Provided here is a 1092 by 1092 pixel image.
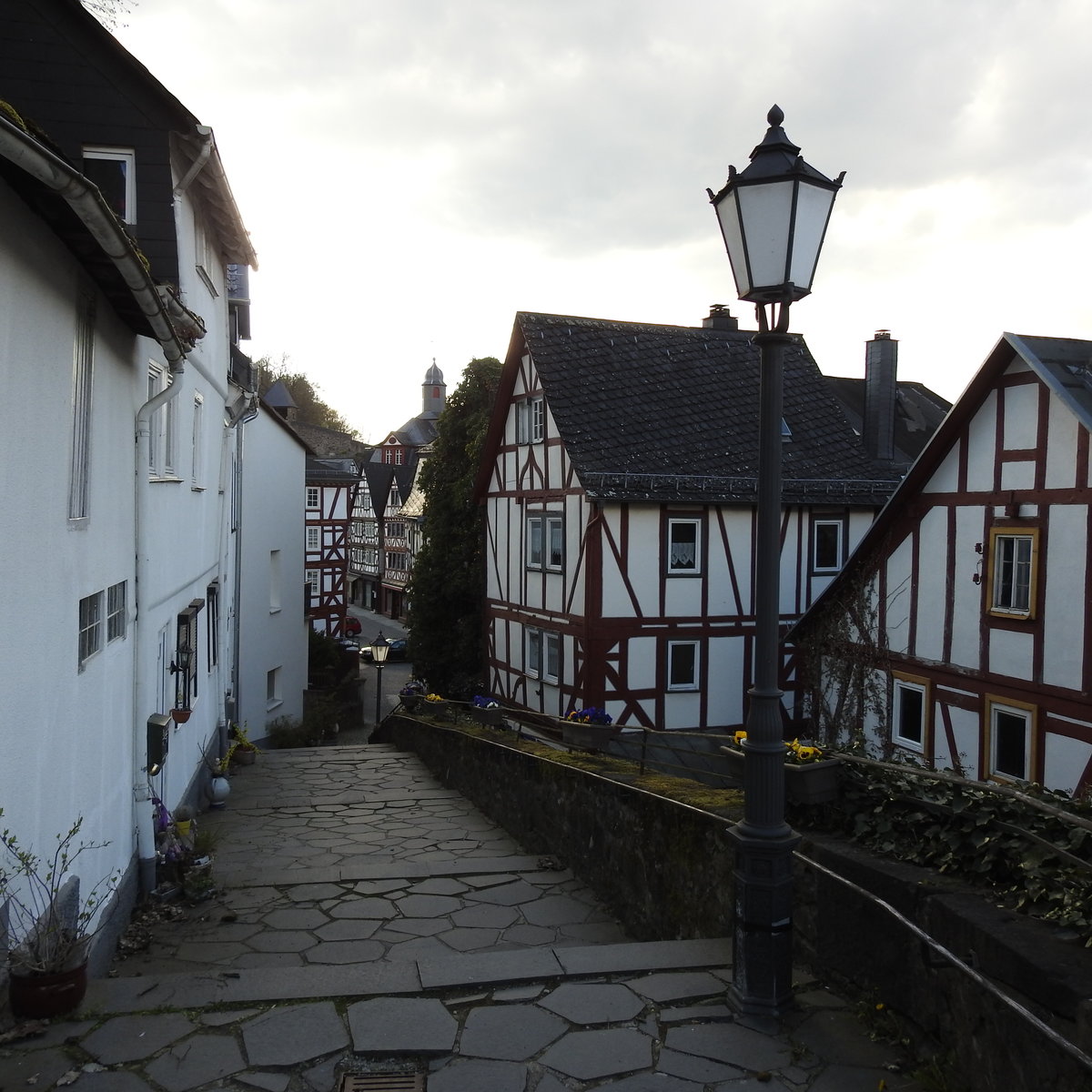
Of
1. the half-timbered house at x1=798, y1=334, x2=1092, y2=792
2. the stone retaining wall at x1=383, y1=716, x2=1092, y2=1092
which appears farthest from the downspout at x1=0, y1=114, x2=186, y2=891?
the half-timbered house at x1=798, y1=334, x2=1092, y2=792

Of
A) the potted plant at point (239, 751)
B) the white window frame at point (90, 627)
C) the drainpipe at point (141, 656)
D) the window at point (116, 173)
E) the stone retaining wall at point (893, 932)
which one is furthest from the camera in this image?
the potted plant at point (239, 751)

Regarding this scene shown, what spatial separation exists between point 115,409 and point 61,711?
2308mm

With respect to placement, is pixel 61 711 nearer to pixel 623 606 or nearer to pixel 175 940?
pixel 175 940

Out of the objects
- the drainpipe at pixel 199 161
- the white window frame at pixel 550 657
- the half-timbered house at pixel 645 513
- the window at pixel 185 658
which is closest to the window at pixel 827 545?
the half-timbered house at pixel 645 513

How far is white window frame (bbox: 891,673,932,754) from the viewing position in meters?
15.6

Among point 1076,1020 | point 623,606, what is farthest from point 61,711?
point 623,606

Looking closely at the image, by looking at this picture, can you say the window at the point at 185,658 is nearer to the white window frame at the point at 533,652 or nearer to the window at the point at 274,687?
the white window frame at the point at 533,652

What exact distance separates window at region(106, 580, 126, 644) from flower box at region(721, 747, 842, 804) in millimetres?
4474

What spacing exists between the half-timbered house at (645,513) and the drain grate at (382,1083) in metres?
15.3

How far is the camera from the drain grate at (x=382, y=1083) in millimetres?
4066

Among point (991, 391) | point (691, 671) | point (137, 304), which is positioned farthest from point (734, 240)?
point (691, 671)

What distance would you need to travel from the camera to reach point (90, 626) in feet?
21.2

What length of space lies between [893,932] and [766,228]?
3053 mm

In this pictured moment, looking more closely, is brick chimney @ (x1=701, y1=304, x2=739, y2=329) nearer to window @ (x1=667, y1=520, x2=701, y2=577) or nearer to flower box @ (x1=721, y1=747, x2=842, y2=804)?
window @ (x1=667, y1=520, x2=701, y2=577)
